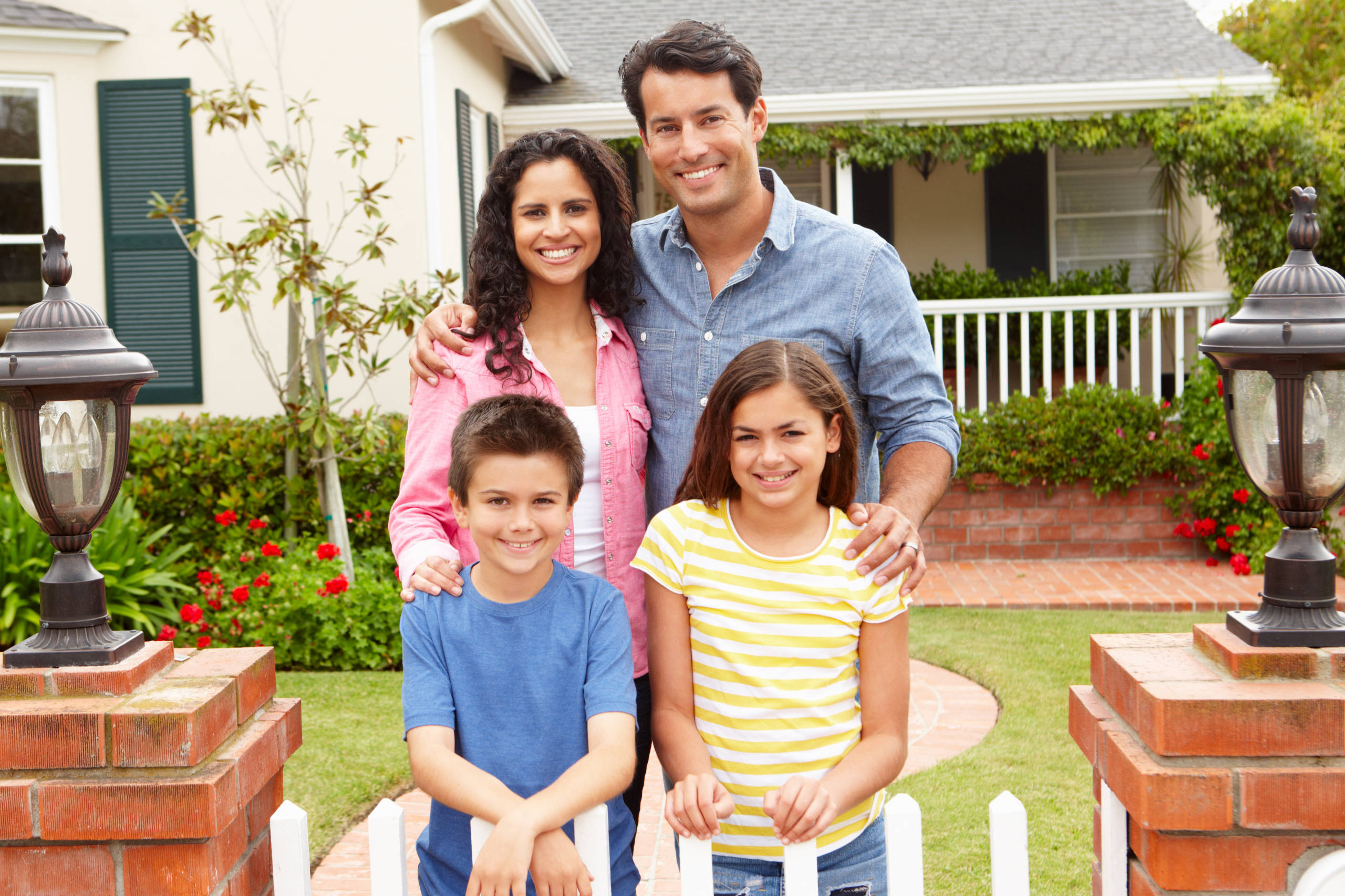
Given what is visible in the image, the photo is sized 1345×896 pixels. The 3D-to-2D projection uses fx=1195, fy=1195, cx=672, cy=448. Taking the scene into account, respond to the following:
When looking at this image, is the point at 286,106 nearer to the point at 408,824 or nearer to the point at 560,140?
the point at 408,824

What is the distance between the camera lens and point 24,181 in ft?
23.0

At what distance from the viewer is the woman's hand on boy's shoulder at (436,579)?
6.30 ft

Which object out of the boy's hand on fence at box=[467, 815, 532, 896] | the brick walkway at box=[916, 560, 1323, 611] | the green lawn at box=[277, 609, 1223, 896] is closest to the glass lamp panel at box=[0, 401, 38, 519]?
the boy's hand on fence at box=[467, 815, 532, 896]

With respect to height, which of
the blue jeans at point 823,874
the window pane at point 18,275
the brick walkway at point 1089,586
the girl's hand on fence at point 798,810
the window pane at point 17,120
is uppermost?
the window pane at point 17,120

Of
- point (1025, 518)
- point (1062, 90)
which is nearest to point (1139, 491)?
point (1025, 518)

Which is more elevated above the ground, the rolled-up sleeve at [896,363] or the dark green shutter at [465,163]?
the dark green shutter at [465,163]

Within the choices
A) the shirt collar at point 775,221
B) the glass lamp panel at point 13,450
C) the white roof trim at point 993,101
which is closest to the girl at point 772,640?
the shirt collar at point 775,221

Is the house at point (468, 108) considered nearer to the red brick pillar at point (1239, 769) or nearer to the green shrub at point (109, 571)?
the green shrub at point (109, 571)

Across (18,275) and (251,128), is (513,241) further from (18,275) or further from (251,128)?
(18,275)

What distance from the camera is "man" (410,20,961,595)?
2225 mm

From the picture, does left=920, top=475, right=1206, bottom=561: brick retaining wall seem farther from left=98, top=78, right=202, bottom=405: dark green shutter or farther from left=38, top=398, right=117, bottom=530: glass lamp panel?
left=38, top=398, right=117, bottom=530: glass lamp panel

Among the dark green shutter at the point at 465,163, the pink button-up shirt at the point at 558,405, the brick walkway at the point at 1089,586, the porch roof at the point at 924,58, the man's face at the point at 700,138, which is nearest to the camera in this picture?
the pink button-up shirt at the point at 558,405

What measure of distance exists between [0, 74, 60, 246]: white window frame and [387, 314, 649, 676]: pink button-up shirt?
582 cm

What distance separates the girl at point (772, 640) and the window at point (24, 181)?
6.29m
